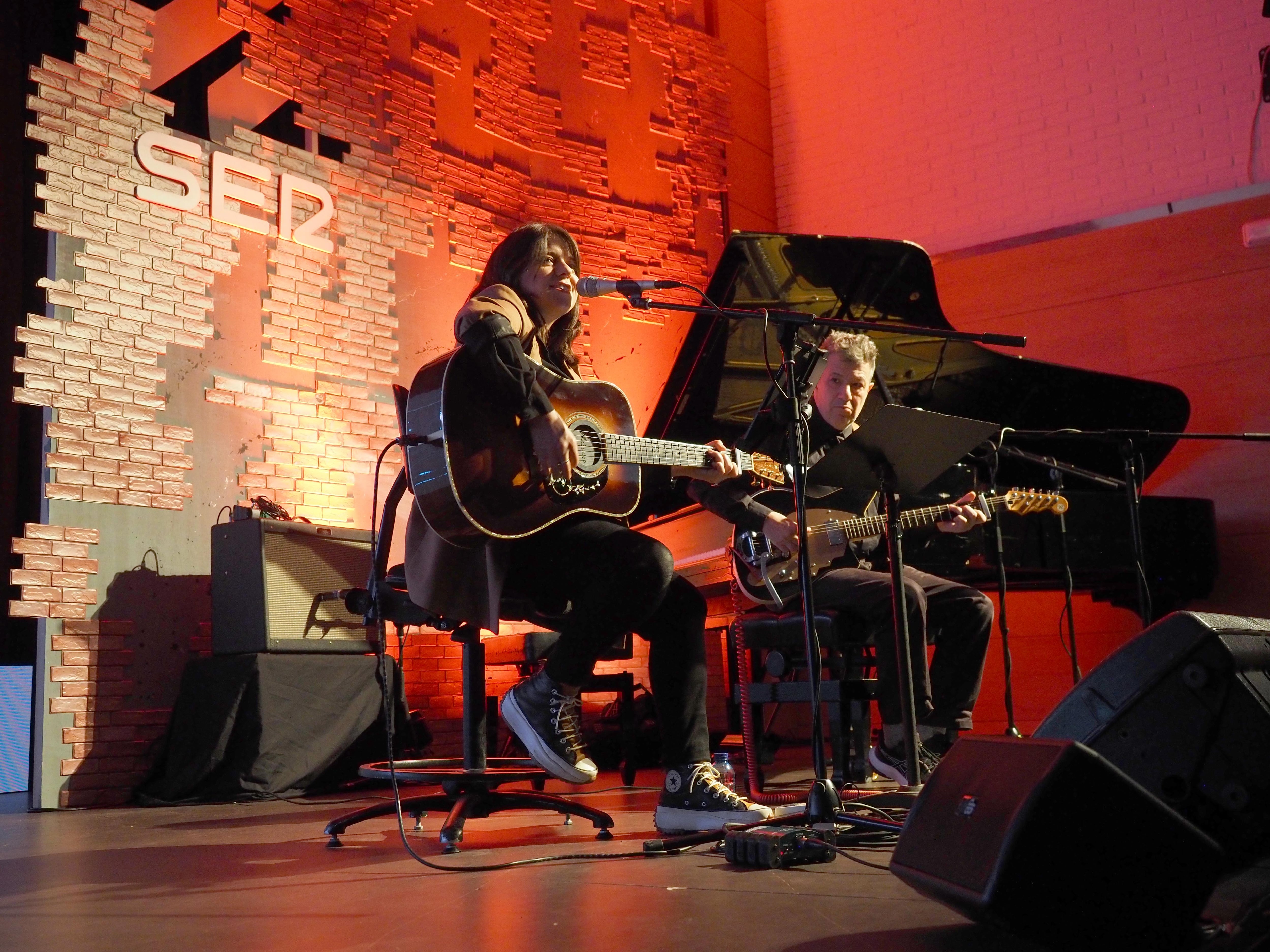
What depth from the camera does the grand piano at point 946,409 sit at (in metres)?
4.44

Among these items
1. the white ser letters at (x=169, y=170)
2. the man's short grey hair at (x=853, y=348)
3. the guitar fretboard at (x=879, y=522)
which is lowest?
the guitar fretboard at (x=879, y=522)

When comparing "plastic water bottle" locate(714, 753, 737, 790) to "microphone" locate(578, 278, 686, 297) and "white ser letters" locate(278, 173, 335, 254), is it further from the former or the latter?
"white ser letters" locate(278, 173, 335, 254)

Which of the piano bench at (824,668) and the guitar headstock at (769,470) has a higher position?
the guitar headstock at (769,470)

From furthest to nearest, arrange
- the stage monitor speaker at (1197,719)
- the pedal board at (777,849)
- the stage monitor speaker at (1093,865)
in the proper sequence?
the pedal board at (777,849) < the stage monitor speaker at (1197,719) < the stage monitor speaker at (1093,865)

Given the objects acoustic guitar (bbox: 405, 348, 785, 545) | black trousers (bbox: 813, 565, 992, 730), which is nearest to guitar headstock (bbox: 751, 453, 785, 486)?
black trousers (bbox: 813, 565, 992, 730)

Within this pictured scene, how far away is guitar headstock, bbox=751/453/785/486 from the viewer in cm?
345

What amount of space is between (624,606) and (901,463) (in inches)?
30.6

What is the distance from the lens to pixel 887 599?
3508 mm

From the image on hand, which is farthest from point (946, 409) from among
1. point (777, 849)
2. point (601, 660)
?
point (777, 849)

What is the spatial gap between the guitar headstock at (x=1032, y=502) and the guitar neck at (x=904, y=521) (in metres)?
0.14

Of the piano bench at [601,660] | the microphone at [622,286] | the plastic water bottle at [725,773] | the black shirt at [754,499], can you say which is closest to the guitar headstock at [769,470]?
the black shirt at [754,499]

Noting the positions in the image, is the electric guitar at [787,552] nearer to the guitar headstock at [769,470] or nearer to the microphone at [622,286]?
the guitar headstock at [769,470]

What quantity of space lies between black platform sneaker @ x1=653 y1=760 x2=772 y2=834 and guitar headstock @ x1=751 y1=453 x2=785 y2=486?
1.02m

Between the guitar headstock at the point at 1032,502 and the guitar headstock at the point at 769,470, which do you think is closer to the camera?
the guitar headstock at the point at 769,470
